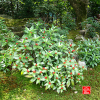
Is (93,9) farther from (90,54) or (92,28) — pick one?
(90,54)

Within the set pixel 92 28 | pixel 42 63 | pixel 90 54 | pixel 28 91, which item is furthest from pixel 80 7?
pixel 28 91

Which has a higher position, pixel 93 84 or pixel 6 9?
pixel 6 9

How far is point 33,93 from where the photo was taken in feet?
7.68

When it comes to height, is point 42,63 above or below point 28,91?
above

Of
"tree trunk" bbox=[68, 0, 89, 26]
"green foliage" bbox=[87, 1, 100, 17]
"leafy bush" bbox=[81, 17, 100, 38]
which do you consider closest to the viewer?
"leafy bush" bbox=[81, 17, 100, 38]

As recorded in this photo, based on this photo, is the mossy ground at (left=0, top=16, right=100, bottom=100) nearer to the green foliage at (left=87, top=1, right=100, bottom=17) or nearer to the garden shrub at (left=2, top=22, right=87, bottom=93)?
the garden shrub at (left=2, top=22, right=87, bottom=93)

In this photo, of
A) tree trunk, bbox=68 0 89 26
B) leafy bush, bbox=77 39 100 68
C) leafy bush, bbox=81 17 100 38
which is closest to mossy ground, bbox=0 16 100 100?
leafy bush, bbox=77 39 100 68

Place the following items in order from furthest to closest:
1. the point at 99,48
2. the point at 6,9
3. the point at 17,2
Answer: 1. the point at 6,9
2. the point at 17,2
3. the point at 99,48

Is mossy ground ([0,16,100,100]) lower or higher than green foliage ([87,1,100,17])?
lower

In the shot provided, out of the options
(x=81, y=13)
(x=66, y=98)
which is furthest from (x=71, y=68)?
(x=81, y=13)

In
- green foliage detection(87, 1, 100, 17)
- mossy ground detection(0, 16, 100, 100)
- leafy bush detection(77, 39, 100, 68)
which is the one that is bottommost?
mossy ground detection(0, 16, 100, 100)

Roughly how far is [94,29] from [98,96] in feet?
11.2

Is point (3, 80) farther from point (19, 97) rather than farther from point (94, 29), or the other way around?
point (94, 29)

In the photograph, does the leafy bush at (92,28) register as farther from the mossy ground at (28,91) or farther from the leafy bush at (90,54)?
the mossy ground at (28,91)
